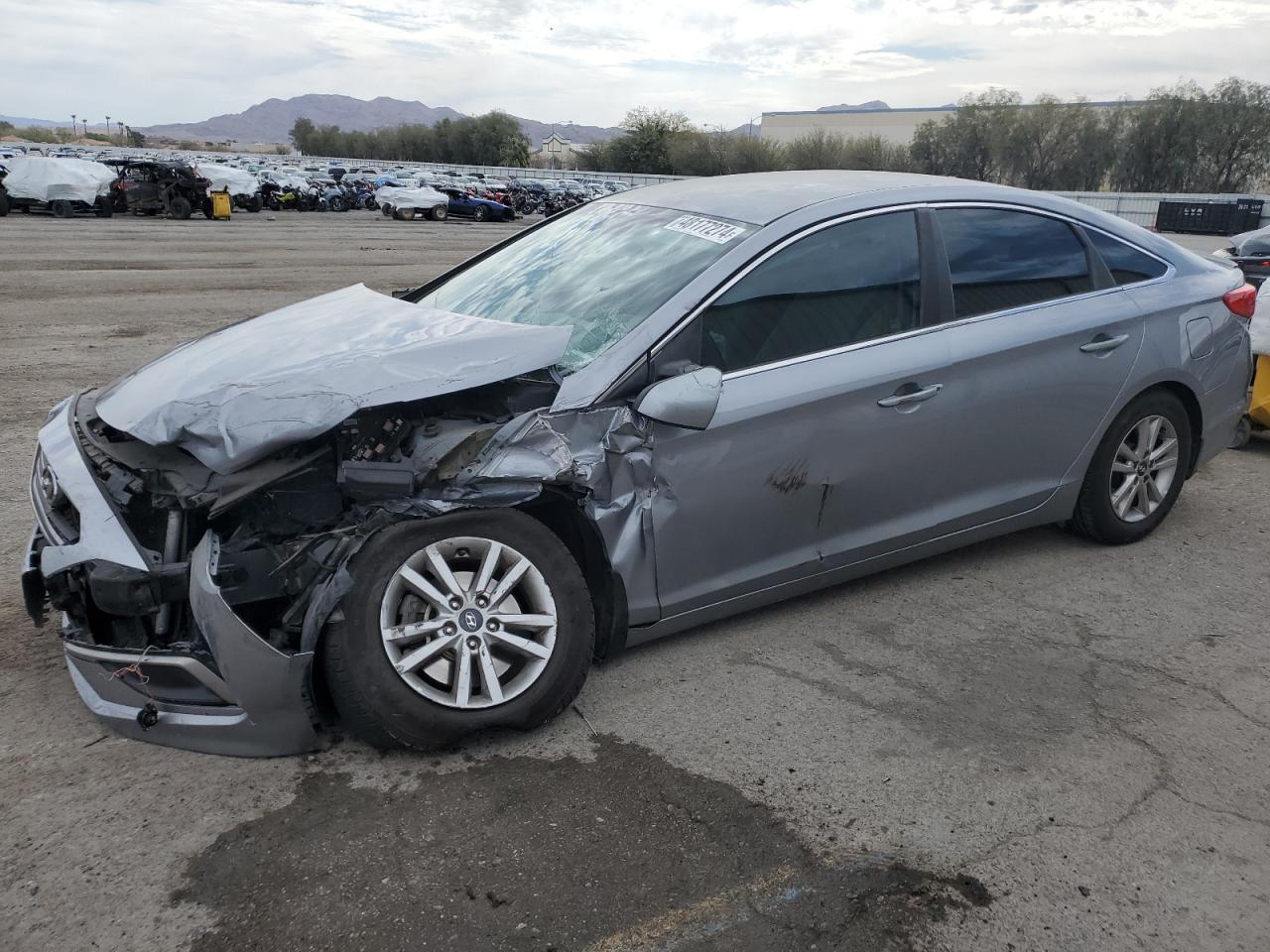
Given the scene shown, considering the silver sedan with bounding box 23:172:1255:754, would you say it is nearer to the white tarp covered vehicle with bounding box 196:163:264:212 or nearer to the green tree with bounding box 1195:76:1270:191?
the white tarp covered vehicle with bounding box 196:163:264:212

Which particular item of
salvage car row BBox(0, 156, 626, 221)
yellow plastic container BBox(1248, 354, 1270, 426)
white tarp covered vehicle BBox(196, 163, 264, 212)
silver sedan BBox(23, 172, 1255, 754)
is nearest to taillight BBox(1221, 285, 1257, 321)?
silver sedan BBox(23, 172, 1255, 754)

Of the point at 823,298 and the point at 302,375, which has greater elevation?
the point at 823,298

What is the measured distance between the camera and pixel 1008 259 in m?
4.21

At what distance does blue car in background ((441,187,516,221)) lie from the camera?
40.8 metres

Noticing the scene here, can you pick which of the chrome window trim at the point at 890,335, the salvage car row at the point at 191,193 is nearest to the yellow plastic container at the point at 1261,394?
the chrome window trim at the point at 890,335

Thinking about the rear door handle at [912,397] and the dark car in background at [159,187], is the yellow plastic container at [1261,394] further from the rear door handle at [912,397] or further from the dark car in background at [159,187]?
the dark car in background at [159,187]

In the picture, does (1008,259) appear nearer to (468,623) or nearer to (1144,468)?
(1144,468)

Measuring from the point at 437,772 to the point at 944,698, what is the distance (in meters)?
1.72

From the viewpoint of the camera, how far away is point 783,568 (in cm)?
369

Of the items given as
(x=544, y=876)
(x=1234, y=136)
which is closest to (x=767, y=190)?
(x=544, y=876)

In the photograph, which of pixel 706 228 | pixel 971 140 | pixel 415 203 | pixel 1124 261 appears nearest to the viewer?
pixel 706 228

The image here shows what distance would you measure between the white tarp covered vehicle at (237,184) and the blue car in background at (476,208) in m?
7.31

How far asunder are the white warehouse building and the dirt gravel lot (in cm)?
9144

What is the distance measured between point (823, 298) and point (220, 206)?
3399cm
